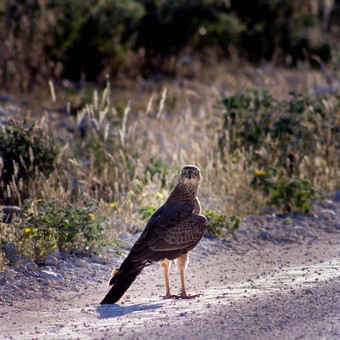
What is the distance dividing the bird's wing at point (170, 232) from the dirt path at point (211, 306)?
0.52m

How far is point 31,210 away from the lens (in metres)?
7.70

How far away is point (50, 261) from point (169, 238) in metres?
1.69

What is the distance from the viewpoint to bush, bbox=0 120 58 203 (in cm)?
991

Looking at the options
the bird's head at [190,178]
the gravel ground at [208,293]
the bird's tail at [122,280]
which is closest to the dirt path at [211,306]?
the gravel ground at [208,293]

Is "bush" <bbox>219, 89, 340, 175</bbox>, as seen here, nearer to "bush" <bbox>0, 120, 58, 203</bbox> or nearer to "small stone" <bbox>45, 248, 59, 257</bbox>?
"bush" <bbox>0, 120, 58, 203</bbox>

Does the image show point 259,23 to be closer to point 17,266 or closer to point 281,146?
point 281,146

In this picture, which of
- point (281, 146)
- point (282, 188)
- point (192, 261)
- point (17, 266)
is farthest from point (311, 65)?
point (17, 266)

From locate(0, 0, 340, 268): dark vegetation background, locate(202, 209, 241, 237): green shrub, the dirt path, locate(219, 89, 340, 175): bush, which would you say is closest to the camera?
the dirt path

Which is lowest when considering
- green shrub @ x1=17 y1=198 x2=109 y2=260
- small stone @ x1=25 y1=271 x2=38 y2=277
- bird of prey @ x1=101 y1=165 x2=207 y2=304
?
small stone @ x1=25 y1=271 x2=38 y2=277

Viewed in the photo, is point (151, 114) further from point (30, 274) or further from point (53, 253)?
point (30, 274)

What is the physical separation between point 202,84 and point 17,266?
40.3ft

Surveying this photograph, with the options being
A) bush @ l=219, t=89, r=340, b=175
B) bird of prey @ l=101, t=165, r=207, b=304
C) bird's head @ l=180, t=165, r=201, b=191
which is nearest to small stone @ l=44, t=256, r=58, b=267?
bird of prey @ l=101, t=165, r=207, b=304

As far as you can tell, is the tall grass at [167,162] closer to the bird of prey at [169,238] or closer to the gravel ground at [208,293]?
the gravel ground at [208,293]

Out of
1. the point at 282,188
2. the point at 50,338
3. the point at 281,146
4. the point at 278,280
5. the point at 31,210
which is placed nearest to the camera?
the point at 50,338
